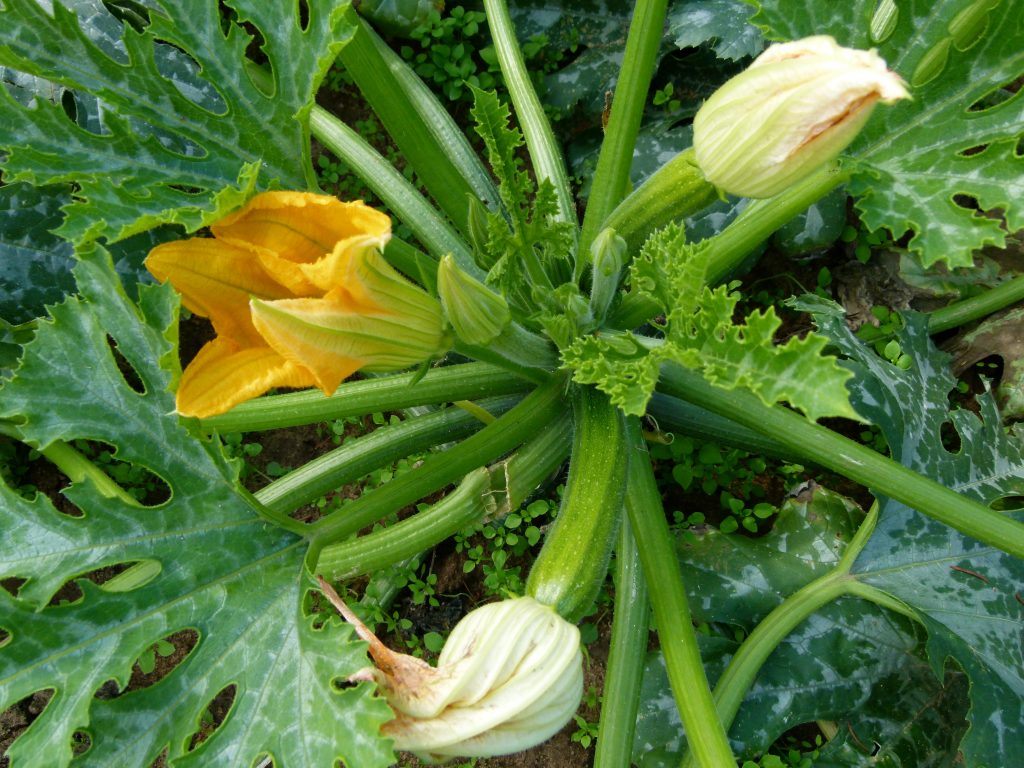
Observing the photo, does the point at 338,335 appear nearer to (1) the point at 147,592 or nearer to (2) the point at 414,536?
(1) the point at 147,592

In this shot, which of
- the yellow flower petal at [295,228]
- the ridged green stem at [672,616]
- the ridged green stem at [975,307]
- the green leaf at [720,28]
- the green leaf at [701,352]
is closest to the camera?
the green leaf at [701,352]

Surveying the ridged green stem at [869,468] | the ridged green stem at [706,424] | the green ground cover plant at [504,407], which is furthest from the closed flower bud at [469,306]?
the ridged green stem at [706,424]

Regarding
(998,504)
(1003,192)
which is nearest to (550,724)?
(1003,192)

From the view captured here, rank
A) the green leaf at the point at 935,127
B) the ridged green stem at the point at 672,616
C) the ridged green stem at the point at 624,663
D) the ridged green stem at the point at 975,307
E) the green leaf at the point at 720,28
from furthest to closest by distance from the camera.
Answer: the green leaf at the point at 720,28 < the ridged green stem at the point at 975,307 < the ridged green stem at the point at 624,663 < the ridged green stem at the point at 672,616 < the green leaf at the point at 935,127

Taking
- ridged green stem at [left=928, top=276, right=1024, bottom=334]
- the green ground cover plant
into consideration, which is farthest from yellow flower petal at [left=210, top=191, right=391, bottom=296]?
ridged green stem at [left=928, top=276, right=1024, bottom=334]

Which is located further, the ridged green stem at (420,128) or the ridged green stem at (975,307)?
the ridged green stem at (975,307)

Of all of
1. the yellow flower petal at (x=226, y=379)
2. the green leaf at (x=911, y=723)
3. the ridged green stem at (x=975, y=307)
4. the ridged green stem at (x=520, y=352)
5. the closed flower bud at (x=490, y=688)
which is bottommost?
the green leaf at (x=911, y=723)

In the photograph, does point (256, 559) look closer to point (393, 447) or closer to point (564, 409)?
point (393, 447)

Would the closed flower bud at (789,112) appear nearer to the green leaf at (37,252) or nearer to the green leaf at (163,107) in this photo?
the green leaf at (163,107)
